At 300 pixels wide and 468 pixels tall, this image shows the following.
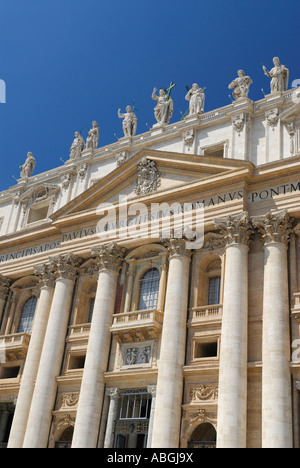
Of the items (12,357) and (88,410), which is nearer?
(88,410)

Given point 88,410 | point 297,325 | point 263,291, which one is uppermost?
point 263,291

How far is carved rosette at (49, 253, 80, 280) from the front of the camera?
31953 mm

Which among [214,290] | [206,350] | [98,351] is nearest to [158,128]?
[214,290]

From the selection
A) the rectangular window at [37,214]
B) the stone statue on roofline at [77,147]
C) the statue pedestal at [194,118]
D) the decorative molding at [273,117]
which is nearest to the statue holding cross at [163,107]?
the statue pedestal at [194,118]

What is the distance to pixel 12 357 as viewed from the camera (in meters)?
33.1

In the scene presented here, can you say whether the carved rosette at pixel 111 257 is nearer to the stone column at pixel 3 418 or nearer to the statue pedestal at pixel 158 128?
the statue pedestal at pixel 158 128

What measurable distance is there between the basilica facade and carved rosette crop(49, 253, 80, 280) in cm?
6

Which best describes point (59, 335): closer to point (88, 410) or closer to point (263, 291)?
point (88, 410)

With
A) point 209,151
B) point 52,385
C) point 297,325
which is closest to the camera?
point 297,325

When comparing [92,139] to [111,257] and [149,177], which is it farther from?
[111,257]

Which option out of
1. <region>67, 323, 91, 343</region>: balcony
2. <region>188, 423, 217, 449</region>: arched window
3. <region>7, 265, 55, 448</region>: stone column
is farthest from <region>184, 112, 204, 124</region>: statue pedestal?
<region>188, 423, 217, 449</region>: arched window

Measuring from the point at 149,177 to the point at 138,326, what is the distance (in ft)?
28.4
